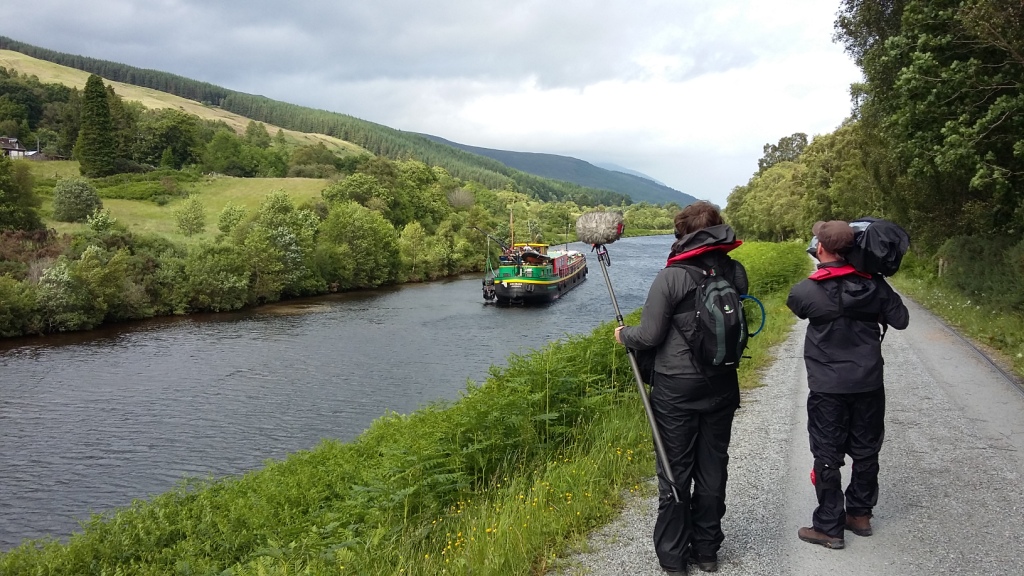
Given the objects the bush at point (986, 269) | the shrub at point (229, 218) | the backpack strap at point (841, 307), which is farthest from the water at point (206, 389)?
the shrub at point (229, 218)

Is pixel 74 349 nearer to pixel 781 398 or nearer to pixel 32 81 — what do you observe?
pixel 781 398

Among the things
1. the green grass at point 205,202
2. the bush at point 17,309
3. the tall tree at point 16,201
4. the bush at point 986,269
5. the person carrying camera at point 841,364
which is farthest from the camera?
the green grass at point 205,202

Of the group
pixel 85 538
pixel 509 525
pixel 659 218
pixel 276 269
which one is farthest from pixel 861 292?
pixel 659 218

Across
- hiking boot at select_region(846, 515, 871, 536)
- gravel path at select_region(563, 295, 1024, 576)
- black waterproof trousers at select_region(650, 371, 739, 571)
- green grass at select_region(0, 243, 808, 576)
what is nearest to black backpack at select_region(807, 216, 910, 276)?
black waterproof trousers at select_region(650, 371, 739, 571)

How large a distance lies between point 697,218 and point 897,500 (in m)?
2.96

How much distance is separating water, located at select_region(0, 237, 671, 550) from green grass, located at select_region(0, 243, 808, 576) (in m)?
5.31

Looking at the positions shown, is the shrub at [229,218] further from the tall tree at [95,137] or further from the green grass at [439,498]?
the green grass at [439,498]

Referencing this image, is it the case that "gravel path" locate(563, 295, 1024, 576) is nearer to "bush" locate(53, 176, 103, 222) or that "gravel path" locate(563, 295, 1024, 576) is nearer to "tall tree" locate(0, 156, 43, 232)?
"tall tree" locate(0, 156, 43, 232)

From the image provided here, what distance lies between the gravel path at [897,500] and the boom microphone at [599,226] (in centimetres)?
212

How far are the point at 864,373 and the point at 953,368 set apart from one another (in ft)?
24.6

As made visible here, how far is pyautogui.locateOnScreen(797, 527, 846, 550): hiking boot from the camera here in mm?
4543

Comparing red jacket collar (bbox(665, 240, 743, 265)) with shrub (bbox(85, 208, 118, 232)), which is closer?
red jacket collar (bbox(665, 240, 743, 265))

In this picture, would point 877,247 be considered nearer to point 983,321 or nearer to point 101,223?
point 983,321

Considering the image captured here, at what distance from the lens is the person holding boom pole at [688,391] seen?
405cm
